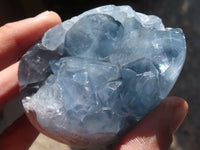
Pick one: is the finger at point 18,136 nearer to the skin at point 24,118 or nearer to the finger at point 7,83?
the skin at point 24,118

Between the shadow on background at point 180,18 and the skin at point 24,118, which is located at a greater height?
the skin at point 24,118

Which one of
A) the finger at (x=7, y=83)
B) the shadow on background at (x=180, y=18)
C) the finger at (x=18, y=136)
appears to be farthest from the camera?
the shadow on background at (x=180, y=18)

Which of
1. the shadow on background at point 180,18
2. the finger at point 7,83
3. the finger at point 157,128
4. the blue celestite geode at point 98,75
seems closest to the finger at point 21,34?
the finger at point 7,83

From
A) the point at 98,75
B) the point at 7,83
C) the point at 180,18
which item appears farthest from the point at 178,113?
the point at 180,18

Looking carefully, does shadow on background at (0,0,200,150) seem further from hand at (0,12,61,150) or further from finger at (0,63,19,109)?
finger at (0,63,19,109)

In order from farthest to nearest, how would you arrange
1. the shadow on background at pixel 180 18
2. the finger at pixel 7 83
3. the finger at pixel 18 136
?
1. the shadow on background at pixel 180 18
2. the finger at pixel 18 136
3. the finger at pixel 7 83

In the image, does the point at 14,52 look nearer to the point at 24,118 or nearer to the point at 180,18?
the point at 24,118

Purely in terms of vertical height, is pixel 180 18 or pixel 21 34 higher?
pixel 21 34

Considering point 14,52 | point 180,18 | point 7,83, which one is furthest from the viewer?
point 180,18
